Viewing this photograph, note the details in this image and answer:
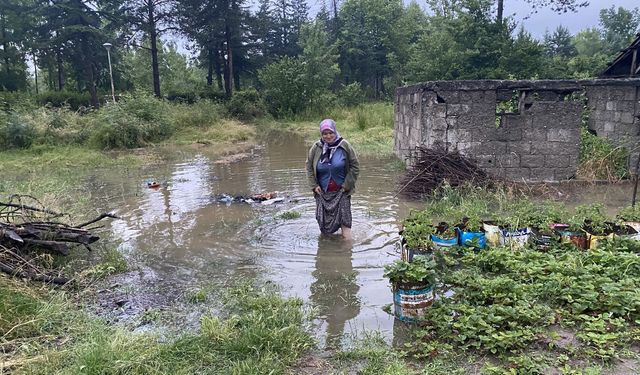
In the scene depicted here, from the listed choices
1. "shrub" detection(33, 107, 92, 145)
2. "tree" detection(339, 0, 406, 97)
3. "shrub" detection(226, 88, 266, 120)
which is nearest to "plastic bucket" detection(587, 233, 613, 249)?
"shrub" detection(33, 107, 92, 145)

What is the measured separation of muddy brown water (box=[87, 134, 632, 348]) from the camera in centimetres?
405

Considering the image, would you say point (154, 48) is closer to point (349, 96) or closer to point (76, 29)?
point (76, 29)

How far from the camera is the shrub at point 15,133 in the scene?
13758 mm

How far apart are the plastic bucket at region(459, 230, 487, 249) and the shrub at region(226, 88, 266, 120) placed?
21.6 m

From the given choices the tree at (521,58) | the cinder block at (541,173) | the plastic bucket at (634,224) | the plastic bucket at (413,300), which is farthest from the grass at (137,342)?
the tree at (521,58)

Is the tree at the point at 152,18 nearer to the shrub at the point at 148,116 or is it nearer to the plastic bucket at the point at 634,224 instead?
the shrub at the point at 148,116

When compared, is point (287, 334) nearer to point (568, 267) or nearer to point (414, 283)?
point (414, 283)

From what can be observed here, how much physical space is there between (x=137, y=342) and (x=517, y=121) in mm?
7094

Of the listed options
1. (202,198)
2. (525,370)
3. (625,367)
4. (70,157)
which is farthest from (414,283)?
(70,157)

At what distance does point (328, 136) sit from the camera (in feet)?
17.3

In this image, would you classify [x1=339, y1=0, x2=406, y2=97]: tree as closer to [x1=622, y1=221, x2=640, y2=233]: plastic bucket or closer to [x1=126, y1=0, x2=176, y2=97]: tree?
[x1=126, y1=0, x2=176, y2=97]: tree

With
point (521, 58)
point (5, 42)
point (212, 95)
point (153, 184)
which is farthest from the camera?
point (5, 42)

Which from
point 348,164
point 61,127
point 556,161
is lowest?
point 556,161

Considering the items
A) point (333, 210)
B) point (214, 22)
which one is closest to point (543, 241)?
point (333, 210)
